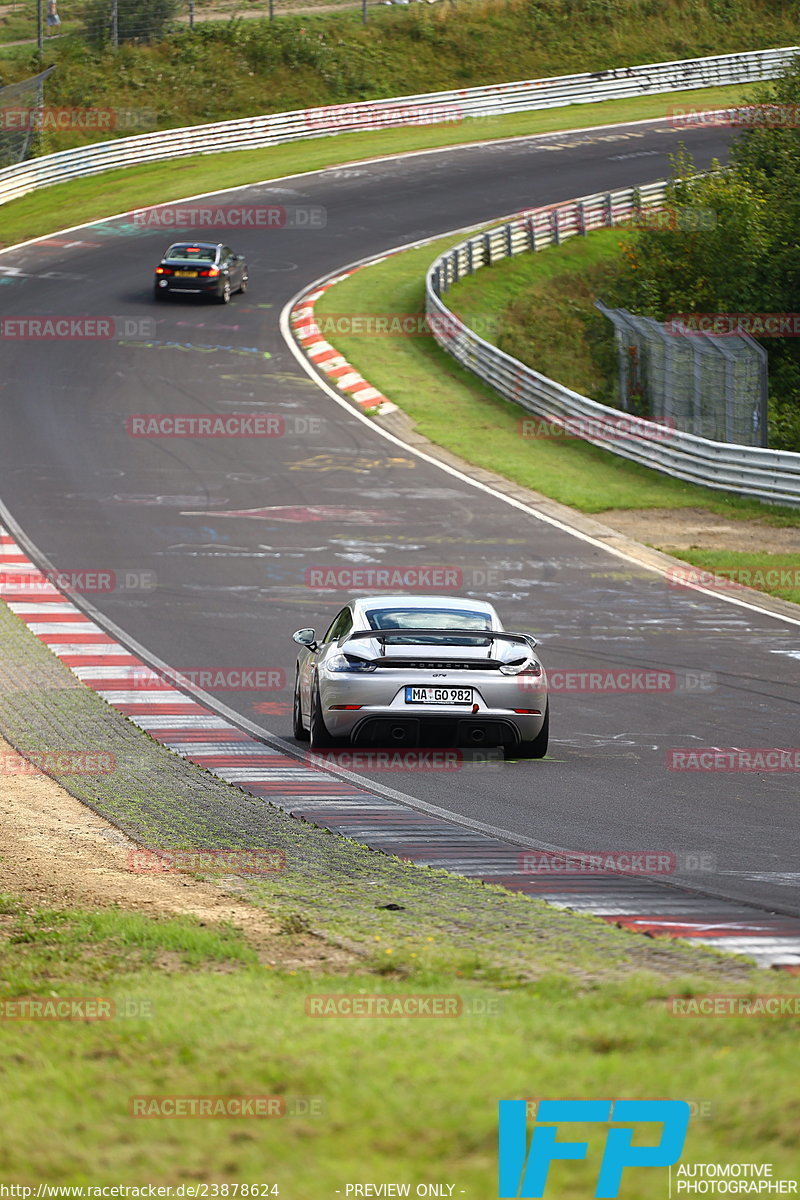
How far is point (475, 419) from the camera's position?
109 feet

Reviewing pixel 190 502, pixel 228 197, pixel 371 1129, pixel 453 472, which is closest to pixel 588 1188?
pixel 371 1129

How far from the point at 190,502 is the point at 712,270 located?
57.3 ft

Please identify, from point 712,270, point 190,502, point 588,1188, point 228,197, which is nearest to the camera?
point 588,1188

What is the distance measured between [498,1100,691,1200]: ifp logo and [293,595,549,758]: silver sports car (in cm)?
778

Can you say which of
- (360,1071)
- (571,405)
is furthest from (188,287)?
(360,1071)

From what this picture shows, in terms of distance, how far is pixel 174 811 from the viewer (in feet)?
32.9

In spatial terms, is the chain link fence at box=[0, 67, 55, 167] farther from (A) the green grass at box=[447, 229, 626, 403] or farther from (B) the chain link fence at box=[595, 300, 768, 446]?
(B) the chain link fence at box=[595, 300, 768, 446]

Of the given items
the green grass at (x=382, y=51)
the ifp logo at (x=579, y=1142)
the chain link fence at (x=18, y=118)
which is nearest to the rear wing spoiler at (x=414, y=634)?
the ifp logo at (x=579, y=1142)

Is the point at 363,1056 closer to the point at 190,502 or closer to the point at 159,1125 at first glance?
the point at 159,1125

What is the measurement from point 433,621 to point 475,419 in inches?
823

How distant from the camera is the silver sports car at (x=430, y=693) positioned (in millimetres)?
11969

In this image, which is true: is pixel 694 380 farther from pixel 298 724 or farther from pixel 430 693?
pixel 430 693

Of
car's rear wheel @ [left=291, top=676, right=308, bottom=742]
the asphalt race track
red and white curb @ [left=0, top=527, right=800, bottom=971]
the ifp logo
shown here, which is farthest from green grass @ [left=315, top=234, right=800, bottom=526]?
the ifp logo

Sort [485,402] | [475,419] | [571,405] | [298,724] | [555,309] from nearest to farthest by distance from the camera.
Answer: [298,724] → [571,405] → [475,419] → [485,402] → [555,309]
